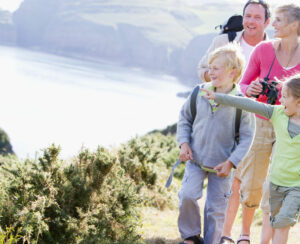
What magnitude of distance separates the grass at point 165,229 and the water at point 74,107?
29889 mm

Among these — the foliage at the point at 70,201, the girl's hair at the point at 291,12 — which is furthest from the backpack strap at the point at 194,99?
the foliage at the point at 70,201

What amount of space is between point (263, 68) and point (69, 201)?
1928 mm

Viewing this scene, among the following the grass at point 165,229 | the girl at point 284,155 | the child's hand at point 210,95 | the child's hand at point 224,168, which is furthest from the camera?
the grass at point 165,229

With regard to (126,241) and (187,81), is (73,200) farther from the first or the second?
(187,81)

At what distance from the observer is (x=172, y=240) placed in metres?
4.23

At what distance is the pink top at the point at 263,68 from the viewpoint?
3.33 m

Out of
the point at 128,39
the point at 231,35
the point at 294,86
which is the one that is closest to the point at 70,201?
the point at 294,86

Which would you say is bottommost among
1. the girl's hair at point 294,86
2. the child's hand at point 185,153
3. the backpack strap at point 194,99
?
the child's hand at point 185,153

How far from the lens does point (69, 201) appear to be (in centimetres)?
356

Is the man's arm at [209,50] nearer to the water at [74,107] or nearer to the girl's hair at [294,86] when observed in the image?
the girl's hair at [294,86]

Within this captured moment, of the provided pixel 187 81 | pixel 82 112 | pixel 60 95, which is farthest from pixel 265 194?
pixel 187 81

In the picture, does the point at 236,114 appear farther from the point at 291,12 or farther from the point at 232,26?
the point at 232,26

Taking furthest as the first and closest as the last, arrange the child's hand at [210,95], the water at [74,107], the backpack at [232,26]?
the water at [74,107] → the backpack at [232,26] → the child's hand at [210,95]

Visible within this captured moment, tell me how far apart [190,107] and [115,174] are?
48.4 inches
